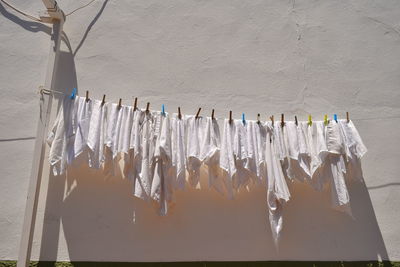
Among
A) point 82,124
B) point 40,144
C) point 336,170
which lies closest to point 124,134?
point 82,124

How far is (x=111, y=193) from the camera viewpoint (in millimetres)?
2840

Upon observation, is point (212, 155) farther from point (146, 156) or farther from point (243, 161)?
point (146, 156)

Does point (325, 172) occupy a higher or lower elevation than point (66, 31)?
lower

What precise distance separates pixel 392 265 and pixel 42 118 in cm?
310

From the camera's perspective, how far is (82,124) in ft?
8.75

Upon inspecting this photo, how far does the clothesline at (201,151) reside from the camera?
2.63 metres

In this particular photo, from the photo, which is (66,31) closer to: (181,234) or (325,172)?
(181,234)

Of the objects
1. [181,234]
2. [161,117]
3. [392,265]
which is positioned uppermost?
[161,117]

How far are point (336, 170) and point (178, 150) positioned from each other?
1.28 m

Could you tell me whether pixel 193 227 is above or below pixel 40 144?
below

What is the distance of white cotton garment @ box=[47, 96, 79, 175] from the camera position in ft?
8.40

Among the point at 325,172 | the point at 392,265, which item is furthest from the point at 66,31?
the point at 392,265

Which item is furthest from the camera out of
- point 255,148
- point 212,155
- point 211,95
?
point 211,95

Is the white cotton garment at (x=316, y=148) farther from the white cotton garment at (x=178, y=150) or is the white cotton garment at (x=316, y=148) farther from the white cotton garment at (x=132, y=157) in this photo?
the white cotton garment at (x=132, y=157)
